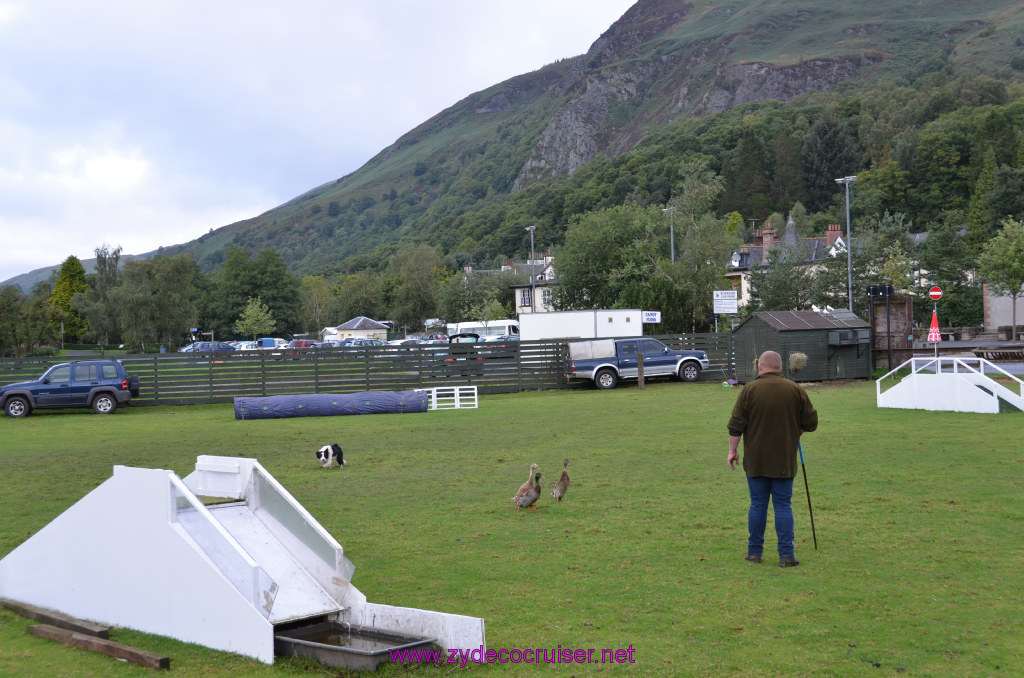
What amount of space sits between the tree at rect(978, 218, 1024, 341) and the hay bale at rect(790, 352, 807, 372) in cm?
1665

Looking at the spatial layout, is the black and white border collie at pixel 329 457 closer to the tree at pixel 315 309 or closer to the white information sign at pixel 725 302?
the white information sign at pixel 725 302

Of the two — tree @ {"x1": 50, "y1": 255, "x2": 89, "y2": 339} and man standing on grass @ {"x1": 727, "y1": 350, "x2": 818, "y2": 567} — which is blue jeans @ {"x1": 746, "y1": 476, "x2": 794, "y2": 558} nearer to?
man standing on grass @ {"x1": 727, "y1": 350, "x2": 818, "y2": 567}

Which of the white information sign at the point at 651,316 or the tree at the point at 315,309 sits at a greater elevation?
the tree at the point at 315,309

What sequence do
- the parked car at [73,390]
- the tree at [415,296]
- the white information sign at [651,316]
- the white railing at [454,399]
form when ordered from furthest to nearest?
the tree at [415,296], the white information sign at [651,316], the parked car at [73,390], the white railing at [454,399]

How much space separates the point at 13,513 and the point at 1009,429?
15.5 m

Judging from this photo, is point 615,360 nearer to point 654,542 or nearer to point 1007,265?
point 1007,265

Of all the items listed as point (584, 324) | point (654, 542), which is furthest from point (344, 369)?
point (654, 542)

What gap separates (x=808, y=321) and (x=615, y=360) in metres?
6.64

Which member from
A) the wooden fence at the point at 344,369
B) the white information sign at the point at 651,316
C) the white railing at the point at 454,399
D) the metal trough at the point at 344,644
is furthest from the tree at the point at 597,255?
the metal trough at the point at 344,644

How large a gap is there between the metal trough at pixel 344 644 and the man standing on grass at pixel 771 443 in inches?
129

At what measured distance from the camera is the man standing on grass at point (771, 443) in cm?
721

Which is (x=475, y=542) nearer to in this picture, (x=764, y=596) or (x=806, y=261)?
(x=764, y=596)

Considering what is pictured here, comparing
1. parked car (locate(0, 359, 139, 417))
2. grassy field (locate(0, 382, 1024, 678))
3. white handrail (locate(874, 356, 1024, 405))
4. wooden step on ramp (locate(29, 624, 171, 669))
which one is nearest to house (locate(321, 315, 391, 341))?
parked car (locate(0, 359, 139, 417))

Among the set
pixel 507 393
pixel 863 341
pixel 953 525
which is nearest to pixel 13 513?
pixel 953 525
